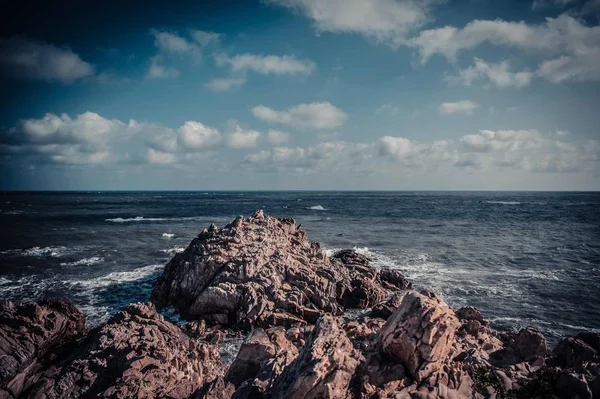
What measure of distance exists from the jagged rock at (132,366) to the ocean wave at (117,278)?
546 inches

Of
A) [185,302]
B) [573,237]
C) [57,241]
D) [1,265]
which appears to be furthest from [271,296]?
[573,237]

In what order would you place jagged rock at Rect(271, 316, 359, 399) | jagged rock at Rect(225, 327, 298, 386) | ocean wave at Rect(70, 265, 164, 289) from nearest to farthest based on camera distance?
1. jagged rock at Rect(271, 316, 359, 399)
2. jagged rock at Rect(225, 327, 298, 386)
3. ocean wave at Rect(70, 265, 164, 289)

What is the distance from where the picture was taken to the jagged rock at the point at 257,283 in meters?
20.0

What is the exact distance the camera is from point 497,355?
43.8ft

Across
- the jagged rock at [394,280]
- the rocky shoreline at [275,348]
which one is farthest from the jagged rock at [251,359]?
the jagged rock at [394,280]

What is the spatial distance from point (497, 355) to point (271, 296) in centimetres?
1273

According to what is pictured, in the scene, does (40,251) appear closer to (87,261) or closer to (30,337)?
(87,261)

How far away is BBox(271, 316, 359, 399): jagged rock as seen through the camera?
27.6 feet

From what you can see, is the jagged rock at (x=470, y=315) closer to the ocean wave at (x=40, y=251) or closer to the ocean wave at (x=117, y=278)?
the ocean wave at (x=117, y=278)

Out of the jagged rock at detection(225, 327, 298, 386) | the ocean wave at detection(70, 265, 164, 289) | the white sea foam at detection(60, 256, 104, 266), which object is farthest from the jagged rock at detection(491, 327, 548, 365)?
the white sea foam at detection(60, 256, 104, 266)

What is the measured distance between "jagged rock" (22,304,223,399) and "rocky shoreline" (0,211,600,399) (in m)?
0.04

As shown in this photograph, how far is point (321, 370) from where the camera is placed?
8711 millimetres

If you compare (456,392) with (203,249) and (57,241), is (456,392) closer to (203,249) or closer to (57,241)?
(203,249)

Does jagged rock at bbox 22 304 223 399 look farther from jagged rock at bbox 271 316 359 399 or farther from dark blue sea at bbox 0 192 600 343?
dark blue sea at bbox 0 192 600 343
